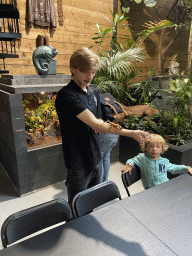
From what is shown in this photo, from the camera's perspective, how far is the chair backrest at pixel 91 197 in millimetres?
1469

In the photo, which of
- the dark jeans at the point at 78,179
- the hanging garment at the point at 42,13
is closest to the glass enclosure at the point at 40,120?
the dark jeans at the point at 78,179

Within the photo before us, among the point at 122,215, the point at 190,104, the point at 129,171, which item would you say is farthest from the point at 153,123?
the point at 122,215

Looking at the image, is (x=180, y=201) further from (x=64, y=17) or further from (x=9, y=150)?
(x=64, y=17)

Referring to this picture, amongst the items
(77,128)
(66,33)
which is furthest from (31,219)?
(66,33)

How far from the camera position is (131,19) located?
18.5 feet

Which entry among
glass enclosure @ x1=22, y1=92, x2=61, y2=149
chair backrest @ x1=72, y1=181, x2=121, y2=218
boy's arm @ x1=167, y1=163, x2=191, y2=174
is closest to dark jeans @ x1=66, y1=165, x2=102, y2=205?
chair backrest @ x1=72, y1=181, x2=121, y2=218

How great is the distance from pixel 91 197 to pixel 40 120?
1748 millimetres

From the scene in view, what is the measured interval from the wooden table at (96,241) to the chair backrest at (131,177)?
596 millimetres

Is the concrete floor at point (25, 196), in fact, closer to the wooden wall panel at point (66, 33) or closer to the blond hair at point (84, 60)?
the blond hair at point (84, 60)

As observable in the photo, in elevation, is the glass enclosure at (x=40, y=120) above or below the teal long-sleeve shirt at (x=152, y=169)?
above

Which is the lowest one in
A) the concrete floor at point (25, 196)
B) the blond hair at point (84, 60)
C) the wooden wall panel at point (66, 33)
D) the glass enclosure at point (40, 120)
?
the concrete floor at point (25, 196)

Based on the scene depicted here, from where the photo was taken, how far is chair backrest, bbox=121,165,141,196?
6.07ft

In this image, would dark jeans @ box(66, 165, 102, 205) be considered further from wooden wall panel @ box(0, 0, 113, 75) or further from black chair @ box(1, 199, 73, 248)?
wooden wall panel @ box(0, 0, 113, 75)

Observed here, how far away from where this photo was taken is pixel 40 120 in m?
2.99
